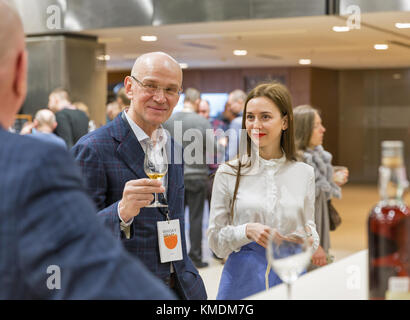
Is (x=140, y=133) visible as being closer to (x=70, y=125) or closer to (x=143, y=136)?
(x=143, y=136)

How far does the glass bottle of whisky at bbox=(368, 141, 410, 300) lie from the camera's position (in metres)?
1.18

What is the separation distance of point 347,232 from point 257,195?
19.4 feet

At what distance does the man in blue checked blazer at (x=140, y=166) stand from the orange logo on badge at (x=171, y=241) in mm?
34

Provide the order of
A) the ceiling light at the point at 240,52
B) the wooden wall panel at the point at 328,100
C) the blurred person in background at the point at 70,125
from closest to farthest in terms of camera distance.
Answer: the blurred person in background at the point at 70,125 → the ceiling light at the point at 240,52 → the wooden wall panel at the point at 328,100

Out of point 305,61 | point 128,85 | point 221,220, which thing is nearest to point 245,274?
point 221,220

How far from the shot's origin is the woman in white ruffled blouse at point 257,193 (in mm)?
2398

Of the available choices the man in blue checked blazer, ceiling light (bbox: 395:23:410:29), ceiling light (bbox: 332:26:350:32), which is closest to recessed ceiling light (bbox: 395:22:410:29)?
ceiling light (bbox: 395:23:410:29)

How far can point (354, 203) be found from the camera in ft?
36.9

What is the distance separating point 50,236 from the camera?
0.76m

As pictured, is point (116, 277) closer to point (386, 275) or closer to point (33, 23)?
point (386, 275)

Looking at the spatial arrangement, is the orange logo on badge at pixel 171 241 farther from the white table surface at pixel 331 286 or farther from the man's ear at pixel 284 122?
the man's ear at pixel 284 122

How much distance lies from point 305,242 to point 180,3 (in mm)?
6477

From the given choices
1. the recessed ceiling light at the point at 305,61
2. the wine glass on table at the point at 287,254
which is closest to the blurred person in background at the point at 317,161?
the wine glass on table at the point at 287,254
